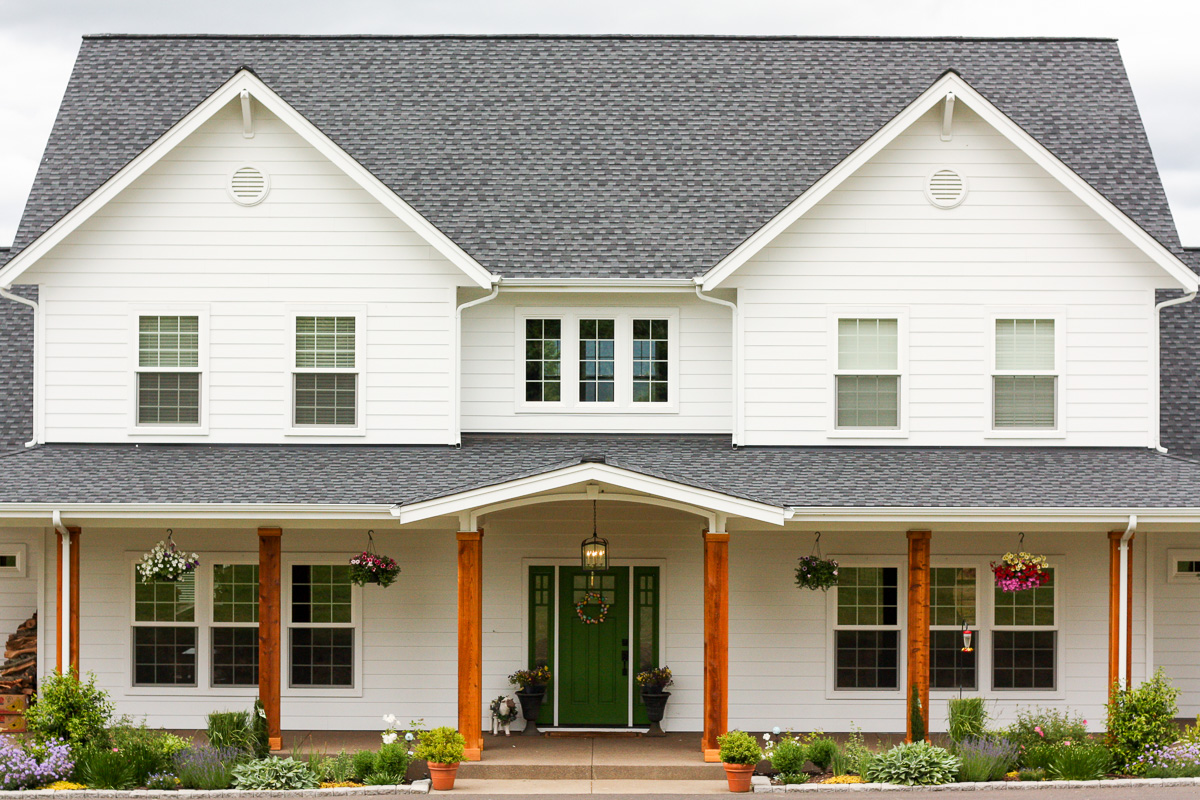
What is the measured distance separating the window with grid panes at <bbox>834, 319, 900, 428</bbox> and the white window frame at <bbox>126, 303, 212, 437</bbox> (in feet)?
27.5

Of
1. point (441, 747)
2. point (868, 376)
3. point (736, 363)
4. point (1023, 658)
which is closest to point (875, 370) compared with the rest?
point (868, 376)

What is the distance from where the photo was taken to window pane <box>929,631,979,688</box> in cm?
1591

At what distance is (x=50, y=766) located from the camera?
504 inches

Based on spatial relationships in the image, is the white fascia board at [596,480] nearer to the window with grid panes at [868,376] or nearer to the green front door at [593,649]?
the green front door at [593,649]

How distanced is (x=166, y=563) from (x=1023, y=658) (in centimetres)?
1123

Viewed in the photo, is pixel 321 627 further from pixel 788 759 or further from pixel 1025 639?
pixel 1025 639

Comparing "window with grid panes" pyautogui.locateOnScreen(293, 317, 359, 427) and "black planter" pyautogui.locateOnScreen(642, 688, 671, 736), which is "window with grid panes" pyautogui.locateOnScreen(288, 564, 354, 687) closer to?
"window with grid panes" pyautogui.locateOnScreen(293, 317, 359, 427)

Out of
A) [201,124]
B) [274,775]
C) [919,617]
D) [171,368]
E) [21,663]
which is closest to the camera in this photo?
[274,775]

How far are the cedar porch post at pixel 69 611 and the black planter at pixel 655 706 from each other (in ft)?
23.0

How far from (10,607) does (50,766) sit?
452 centimetres

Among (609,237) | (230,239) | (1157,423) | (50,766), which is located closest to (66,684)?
(50,766)

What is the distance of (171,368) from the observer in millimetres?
15680

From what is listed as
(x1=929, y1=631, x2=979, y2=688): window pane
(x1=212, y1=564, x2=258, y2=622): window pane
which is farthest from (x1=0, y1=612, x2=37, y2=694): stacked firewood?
(x1=929, y1=631, x2=979, y2=688): window pane

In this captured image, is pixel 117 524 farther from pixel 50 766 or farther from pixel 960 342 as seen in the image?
pixel 960 342
